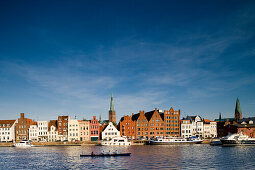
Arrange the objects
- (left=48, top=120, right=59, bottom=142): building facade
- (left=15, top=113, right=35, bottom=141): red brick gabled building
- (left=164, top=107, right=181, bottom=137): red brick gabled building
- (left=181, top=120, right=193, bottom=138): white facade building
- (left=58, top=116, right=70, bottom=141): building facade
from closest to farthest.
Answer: (left=48, top=120, right=59, bottom=142): building facade < (left=58, top=116, right=70, bottom=141): building facade < (left=15, top=113, right=35, bottom=141): red brick gabled building < (left=164, top=107, right=181, bottom=137): red brick gabled building < (left=181, top=120, right=193, bottom=138): white facade building

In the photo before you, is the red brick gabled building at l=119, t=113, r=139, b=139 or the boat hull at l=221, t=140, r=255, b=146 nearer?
the boat hull at l=221, t=140, r=255, b=146

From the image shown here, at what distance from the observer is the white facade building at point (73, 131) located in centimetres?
15888

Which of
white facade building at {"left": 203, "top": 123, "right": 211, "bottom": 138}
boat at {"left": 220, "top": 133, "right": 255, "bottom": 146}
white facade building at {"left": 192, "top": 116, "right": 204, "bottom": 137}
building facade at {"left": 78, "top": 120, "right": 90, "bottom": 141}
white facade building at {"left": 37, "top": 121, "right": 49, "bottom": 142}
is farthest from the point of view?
white facade building at {"left": 203, "top": 123, "right": 211, "bottom": 138}

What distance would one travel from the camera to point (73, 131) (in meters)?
159

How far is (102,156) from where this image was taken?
3219 inches

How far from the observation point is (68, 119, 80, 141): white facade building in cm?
15888

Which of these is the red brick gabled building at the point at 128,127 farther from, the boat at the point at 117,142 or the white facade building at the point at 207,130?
the white facade building at the point at 207,130

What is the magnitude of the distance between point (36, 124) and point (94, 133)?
33.1m

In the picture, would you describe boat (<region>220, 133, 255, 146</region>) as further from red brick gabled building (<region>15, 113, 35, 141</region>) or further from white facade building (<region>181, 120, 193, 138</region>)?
red brick gabled building (<region>15, 113, 35, 141</region>)

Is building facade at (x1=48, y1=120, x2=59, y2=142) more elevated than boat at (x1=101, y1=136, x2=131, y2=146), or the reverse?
building facade at (x1=48, y1=120, x2=59, y2=142)

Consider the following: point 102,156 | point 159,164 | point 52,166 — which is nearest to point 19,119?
point 102,156

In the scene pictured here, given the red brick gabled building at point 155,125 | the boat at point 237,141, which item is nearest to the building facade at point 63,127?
the red brick gabled building at point 155,125

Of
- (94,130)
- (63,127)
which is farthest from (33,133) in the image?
(94,130)

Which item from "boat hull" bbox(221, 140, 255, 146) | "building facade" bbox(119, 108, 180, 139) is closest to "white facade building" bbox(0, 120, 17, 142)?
"building facade" bbox(119, 108, 180, 139)
